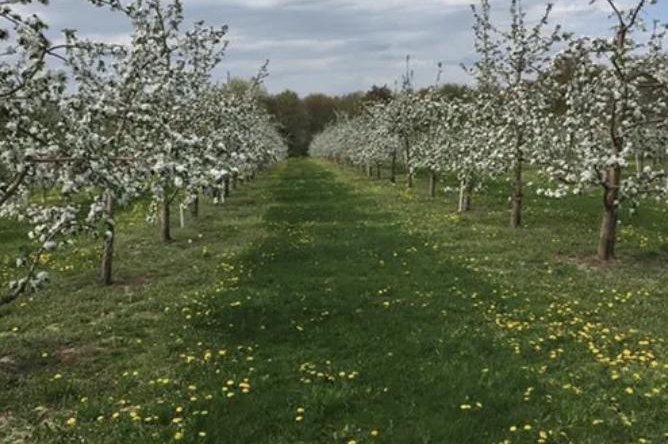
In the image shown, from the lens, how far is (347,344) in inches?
492

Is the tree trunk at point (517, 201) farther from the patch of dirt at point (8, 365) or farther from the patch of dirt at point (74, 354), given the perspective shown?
the patch of dirt at point (8, 365)

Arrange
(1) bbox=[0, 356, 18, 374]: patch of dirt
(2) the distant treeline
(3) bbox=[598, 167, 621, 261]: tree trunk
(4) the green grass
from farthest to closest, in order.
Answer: (2) the distant treeline, (3) bbox=[598, 167, 621, 261]: tree trunk, (1) bbox=[0, 356, 18, 374]: patch of dirt, (4) the green grass

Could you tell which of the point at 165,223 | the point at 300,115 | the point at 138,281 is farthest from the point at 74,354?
the point at 300,115

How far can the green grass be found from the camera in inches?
366

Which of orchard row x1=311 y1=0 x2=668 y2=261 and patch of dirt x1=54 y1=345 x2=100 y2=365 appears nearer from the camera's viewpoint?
patch of dirt x1=54 y1=345 x2=100 y2=365

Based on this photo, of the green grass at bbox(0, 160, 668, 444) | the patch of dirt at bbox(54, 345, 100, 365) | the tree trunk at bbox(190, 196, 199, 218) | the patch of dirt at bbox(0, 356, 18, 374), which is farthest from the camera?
the tree trunk at bbox(190, 196, 199, 218)

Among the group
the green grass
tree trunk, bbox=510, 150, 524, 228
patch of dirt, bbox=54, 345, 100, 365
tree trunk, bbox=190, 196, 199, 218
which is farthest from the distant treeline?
patch of dirt, bbox=54, 345, 100, 365

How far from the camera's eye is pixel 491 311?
47.6 ft

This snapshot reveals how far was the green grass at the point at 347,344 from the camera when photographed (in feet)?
30.5

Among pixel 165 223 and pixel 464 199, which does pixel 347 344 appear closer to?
pixel 165 223

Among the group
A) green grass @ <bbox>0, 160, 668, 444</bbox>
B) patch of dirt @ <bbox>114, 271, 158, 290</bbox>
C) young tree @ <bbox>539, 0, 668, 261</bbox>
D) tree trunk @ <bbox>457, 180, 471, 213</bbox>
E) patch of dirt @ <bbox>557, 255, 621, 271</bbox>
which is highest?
young tree @ <bbox>539, 0, 668, 261</bbox>

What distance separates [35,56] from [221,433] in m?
4.74

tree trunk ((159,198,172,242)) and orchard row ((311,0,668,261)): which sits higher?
orchard row ((311,0,668,261))

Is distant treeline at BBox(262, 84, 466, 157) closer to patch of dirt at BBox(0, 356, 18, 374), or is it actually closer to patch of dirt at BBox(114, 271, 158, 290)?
patch of dirt at BBox(114, 271, 158, 290)
